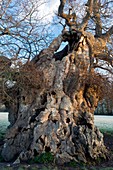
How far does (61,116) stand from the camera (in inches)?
366

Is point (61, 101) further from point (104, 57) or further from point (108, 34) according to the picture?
point (108, 34)

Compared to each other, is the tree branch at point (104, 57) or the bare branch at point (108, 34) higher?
the bare branch at point (108, 34)

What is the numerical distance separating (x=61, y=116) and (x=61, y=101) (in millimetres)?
665

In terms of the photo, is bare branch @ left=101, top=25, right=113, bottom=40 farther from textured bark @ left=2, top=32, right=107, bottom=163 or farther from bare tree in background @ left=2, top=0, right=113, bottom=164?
textured bark @ left=2, top=32, right=107, bottom=163

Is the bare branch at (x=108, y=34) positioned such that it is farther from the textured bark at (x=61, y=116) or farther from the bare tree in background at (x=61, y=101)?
the textured bark at (x=61, y=116)

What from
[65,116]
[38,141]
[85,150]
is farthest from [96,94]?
[38,141]

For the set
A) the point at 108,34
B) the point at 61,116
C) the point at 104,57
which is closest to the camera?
the point at 61,116

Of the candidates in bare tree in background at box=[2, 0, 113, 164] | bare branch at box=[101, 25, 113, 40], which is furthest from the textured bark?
bare branch at box=[101, 25, 113, 40]

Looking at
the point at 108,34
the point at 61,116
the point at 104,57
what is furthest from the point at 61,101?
the point at 108,34

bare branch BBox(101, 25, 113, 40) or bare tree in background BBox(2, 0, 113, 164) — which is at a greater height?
bare branch BBox(101, 25, 113, 40)

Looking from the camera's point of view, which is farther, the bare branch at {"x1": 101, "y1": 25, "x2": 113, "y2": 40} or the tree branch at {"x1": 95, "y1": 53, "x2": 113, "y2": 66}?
the bare branch at {"x1": 101, "y1": 25, "x2": 113, "y2": 40}

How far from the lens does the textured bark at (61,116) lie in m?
8.54

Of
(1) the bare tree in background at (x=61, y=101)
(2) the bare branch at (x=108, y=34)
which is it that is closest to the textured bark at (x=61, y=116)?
(1) the bare tree in background at (x=61, y=101)

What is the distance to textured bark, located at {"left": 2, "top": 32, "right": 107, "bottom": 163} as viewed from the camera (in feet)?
28.0
